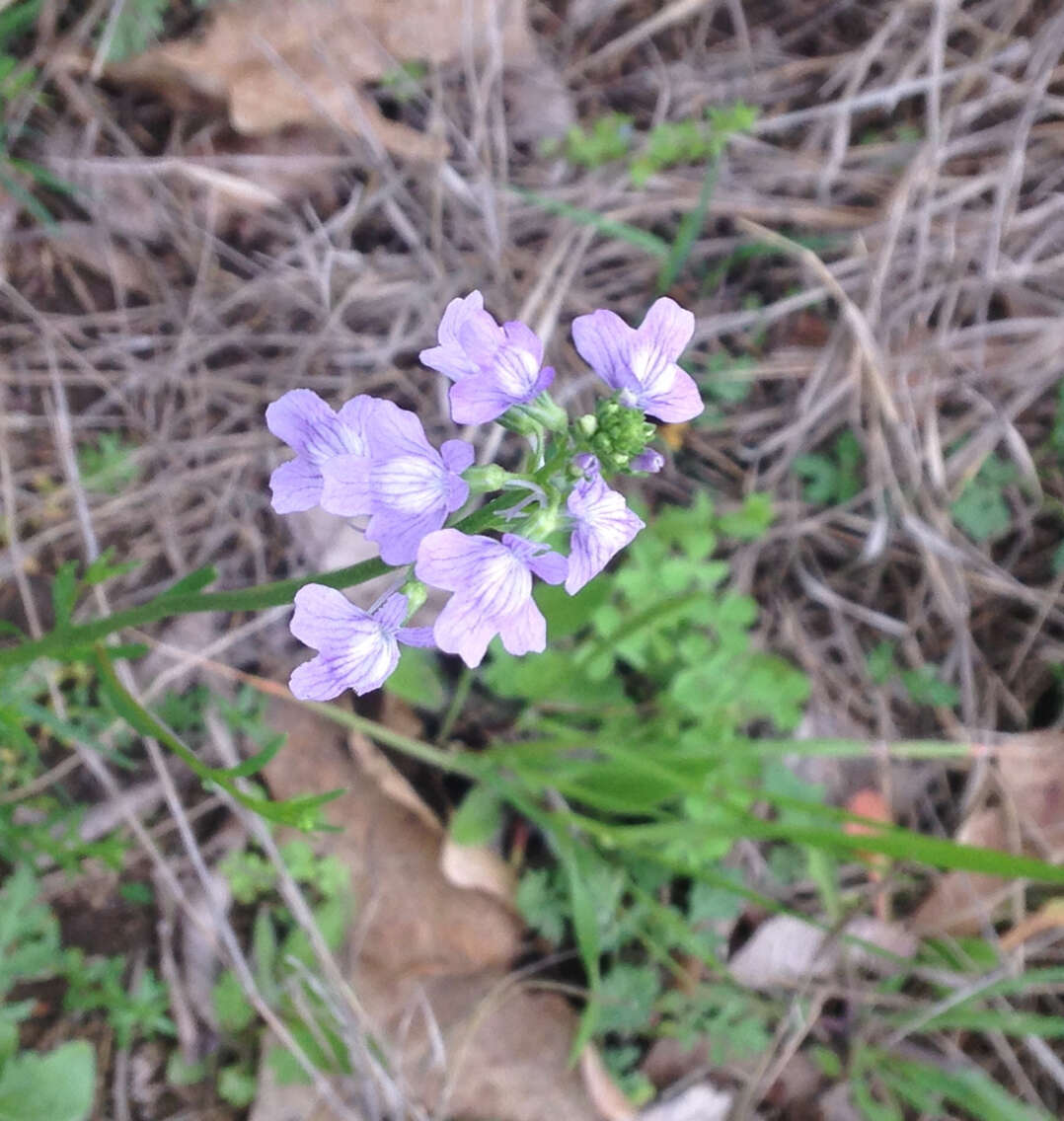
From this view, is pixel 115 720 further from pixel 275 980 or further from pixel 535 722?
pixel 535 722

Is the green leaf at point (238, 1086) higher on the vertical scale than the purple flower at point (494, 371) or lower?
lower

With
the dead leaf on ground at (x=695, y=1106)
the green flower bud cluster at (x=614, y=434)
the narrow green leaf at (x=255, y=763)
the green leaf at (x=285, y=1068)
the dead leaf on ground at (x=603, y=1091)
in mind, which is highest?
the green flower bud cluster at (x=614, y=434)

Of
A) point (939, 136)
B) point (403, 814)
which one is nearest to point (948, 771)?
point (403, 814)

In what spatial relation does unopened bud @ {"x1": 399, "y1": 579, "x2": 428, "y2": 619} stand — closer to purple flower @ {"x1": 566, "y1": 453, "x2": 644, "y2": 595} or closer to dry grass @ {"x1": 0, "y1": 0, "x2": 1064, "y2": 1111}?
purple flower @ {"x1": 566, "y1": 453, "x2": 644, "y2": 595}

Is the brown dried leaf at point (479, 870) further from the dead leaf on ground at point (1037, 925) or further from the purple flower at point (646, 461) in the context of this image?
the purple flower at point (646, 461)

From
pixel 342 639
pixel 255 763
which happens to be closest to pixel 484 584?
pixel 342 639

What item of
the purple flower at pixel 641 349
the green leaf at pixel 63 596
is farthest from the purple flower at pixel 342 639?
the green leaf at pixel 63 596
